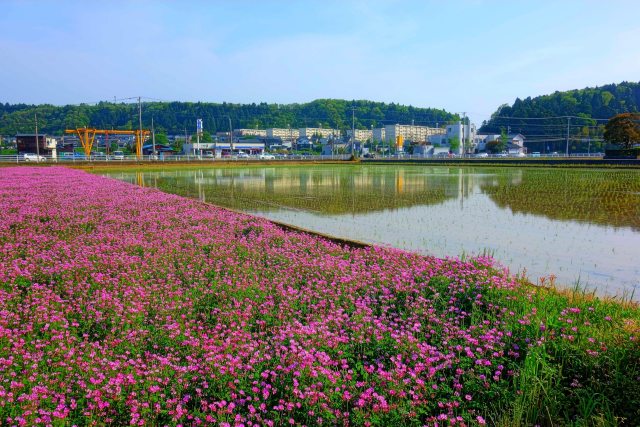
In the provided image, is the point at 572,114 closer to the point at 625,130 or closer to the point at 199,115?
the point at 625,130

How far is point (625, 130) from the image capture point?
166ft

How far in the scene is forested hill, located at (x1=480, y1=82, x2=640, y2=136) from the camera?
104688 mm

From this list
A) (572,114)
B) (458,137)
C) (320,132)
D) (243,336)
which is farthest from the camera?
(320,132)

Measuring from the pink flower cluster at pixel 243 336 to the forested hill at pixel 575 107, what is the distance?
345 feet

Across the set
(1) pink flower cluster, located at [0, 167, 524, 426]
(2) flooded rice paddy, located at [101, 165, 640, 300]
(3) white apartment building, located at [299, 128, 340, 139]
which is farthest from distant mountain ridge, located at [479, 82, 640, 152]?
(1) pink flower cluster, located at [0, 167, 524, 426]

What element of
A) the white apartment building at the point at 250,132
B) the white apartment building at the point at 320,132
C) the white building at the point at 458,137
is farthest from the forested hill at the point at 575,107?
the white apartment building at the point at 250,132

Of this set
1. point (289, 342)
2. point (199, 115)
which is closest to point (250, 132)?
point (199, 115)

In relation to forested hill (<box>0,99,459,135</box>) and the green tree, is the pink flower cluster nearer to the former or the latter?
the green tree

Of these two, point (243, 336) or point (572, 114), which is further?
point (572, 114)

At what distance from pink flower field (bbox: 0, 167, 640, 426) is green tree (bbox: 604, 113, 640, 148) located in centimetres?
5459

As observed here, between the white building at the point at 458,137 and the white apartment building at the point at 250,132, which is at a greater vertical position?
the white apartment building at the point at 250,132

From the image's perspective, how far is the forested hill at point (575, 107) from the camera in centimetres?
Result: 10469

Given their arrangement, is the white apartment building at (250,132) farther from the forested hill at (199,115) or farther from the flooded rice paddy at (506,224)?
the flooded rice paddy at (506,224)

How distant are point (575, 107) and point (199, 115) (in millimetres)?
107180
